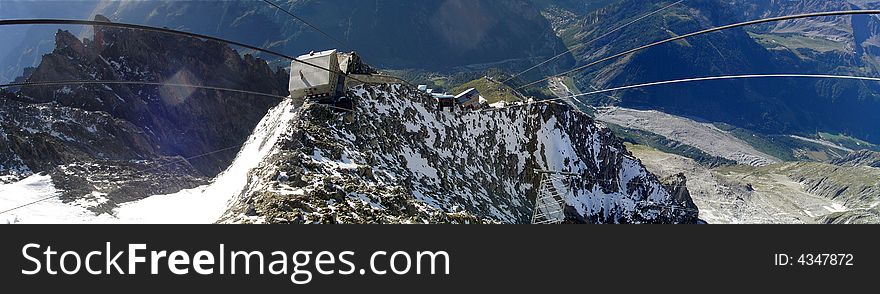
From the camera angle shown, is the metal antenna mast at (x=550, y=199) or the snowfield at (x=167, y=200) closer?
the snowfield at (x=167, y=200)

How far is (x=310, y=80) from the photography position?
188 feet

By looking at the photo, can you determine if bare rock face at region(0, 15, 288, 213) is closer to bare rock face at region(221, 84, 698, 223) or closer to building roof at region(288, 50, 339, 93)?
building roof at region(288, 50, 339, 93)

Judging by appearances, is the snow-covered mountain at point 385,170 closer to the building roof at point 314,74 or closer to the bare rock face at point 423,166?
the bare rock face at point 423,166

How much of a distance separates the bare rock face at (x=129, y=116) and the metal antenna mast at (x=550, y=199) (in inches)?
2229

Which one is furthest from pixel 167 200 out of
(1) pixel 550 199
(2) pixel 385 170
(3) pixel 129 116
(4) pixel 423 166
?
(3) pixel 129 116

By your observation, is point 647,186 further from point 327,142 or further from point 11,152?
point 11,152

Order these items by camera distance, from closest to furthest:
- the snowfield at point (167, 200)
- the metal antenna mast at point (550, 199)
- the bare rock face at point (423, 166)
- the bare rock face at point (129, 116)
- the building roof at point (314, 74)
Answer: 1. the bare rock face at point (423, 166)
2. the snowfield at point (167, 200)
3. the building roof at point (314, 74)
4. the metal antenna mast at point (550, 199)
5. the bare rock face at point (129, 116)

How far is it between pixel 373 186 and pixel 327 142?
728 cm

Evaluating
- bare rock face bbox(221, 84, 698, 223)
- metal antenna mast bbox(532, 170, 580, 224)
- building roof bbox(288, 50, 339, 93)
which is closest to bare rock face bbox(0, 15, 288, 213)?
building roof bbox(288, 50, 339, 93)

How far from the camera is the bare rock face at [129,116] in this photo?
90750mm

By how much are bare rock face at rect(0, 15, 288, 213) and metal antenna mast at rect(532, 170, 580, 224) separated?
186 ft

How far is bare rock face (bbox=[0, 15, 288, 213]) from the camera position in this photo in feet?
298

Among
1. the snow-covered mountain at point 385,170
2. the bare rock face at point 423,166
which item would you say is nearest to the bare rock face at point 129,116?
the snow-covered mountain at point 385,170

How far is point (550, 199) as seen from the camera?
100m
